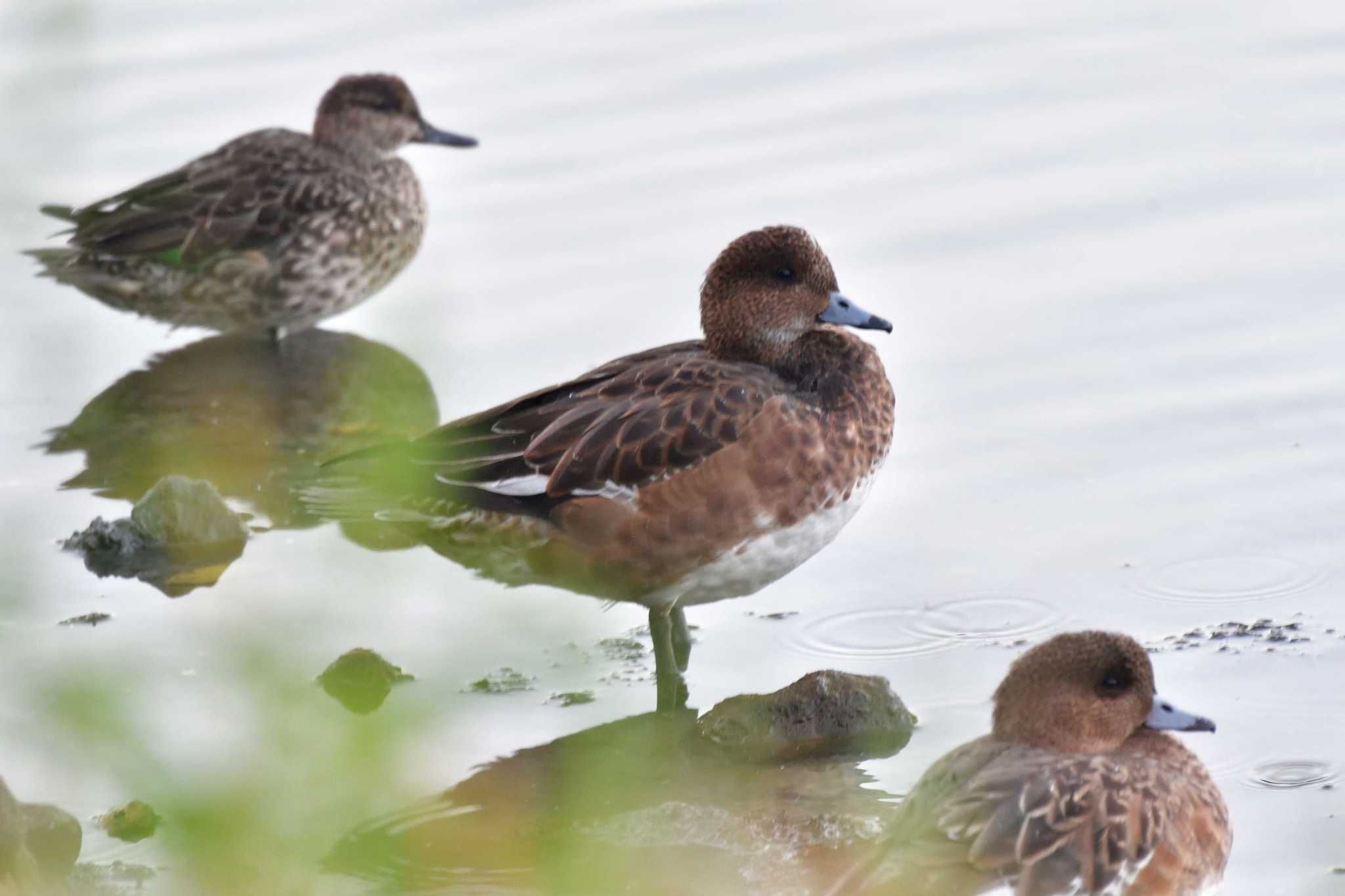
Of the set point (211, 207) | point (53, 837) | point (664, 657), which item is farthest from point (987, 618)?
point (211, 207)

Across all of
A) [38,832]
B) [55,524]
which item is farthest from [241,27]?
[38,832]

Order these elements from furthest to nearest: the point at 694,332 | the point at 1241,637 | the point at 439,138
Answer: the point at 439,138 < the point at 694,332 < the point at 1241,637

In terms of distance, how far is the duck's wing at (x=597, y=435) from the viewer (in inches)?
211

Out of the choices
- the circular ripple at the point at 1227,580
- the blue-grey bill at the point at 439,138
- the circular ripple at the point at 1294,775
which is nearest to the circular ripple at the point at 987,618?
the circular ripple at the point at 1227,580

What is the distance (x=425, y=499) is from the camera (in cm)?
548

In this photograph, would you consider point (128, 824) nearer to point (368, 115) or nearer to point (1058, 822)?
point (1058, 822)

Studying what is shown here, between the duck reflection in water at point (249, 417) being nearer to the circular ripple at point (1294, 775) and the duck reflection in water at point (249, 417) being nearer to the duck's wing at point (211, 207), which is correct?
the duck's wing at point (211, 207)

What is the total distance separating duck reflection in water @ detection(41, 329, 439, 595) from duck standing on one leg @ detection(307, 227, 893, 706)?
1.15 meters

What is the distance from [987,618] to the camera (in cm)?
585

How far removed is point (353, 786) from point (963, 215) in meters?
6.95

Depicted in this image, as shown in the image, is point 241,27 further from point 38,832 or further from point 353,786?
point 353,786

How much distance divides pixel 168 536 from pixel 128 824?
6.36 ft

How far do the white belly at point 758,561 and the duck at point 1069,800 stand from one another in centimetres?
100

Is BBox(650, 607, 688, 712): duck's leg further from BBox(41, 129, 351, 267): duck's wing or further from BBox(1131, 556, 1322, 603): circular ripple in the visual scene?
BBox(41, 129, 351, 267): duck's wing
